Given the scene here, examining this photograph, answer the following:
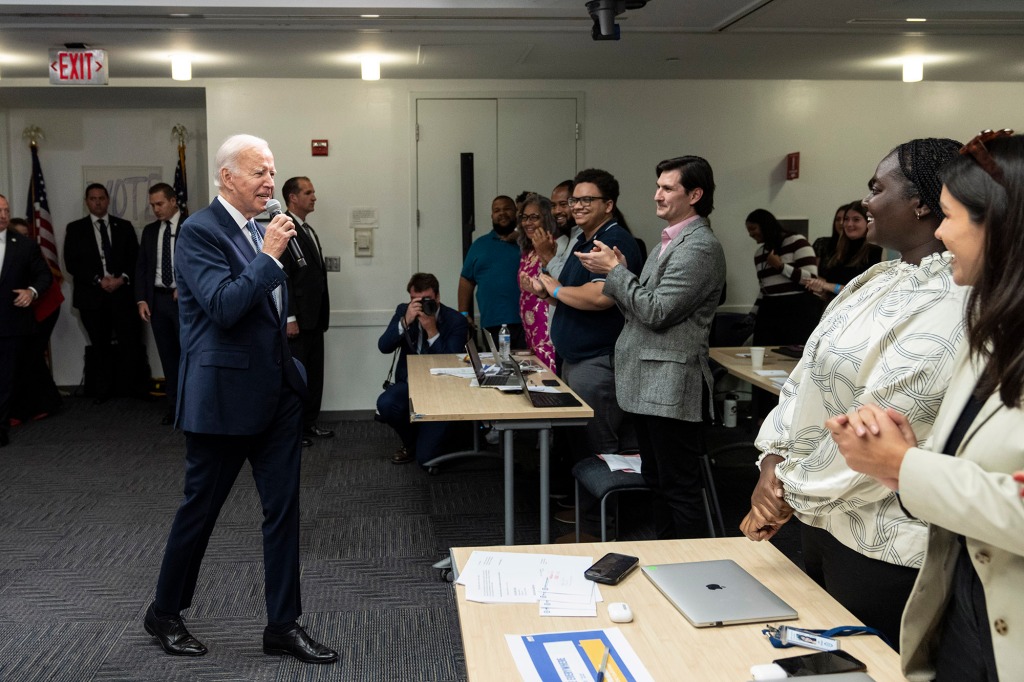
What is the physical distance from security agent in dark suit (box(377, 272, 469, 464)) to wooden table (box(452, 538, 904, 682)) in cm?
348

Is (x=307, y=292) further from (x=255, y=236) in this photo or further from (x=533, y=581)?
(x=533, y=581)

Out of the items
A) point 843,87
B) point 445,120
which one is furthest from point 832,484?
point 843,87

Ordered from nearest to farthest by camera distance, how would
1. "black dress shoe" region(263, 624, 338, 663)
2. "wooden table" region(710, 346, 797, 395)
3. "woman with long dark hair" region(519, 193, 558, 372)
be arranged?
"black dress shoe" region(263, 624, 338, 663) → "wooden table" region(710, 346, 797, 395) → "woman with long dark hair" region(519, 193, 558, 372)

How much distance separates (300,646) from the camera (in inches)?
116

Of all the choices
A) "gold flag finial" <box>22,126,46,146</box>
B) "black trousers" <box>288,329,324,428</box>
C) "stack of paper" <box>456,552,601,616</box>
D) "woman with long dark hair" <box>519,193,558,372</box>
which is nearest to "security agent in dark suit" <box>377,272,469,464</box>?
"woman with long dark hair" <box>519,193,558,372</box>

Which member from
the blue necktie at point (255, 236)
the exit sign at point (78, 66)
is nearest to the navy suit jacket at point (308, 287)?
the exit sign at point (78, 66)

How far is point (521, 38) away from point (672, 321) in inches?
107

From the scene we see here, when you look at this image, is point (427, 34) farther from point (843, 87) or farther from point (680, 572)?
point (680, 572)

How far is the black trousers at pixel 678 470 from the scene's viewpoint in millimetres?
3312

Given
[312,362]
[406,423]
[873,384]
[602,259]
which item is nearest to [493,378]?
[602,259]

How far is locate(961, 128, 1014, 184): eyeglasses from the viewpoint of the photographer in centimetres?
115

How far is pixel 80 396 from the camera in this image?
7.74m

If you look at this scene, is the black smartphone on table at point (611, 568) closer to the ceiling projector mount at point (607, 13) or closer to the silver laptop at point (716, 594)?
the silver laptop at point (716, 594)

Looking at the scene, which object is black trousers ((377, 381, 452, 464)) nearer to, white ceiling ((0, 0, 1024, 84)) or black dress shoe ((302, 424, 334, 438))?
black dress shoe ((302, 424, 334, 438))
